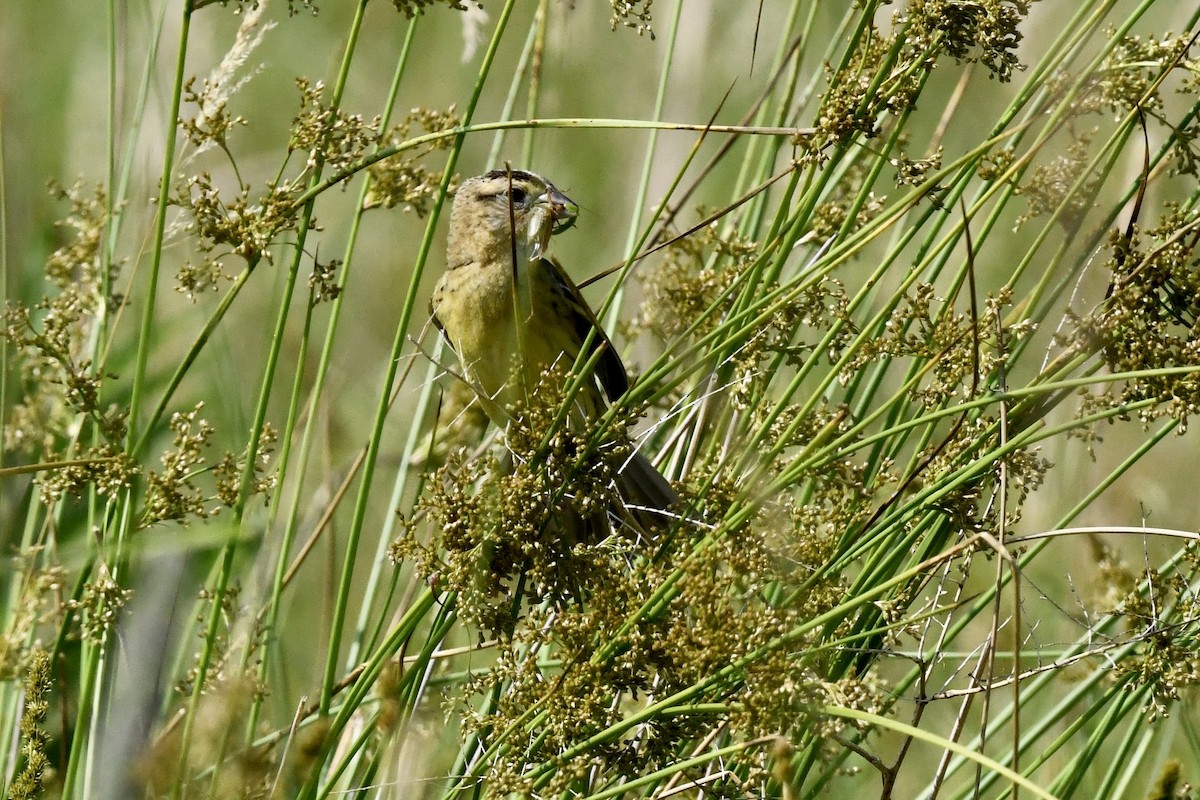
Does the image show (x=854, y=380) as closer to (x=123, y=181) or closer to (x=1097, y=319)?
(x=1097, y=319)

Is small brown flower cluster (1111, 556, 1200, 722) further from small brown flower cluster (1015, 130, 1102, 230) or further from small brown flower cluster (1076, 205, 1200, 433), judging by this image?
small brown flower cluster (1015, 130, 1102, 230)

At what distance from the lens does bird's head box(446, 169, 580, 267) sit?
10.6ft

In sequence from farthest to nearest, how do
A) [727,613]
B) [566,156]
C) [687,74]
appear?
[566,156] < [687,74] < [727,613]

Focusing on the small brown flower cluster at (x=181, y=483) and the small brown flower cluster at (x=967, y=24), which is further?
the small brown flower cluster at (x=181, y=483)

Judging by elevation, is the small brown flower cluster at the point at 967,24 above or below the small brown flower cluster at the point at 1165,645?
above

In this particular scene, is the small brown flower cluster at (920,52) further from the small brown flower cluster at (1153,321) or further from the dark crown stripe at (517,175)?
the dark crown stripe at (517,175)

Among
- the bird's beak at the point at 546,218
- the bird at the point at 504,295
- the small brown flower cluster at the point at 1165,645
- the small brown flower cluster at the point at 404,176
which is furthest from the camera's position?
the bird at the point at 504,295

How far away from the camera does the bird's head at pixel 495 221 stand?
10.6ft


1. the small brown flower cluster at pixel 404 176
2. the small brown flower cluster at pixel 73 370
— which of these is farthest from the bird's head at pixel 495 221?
the small brown flower cluster at pixel 73 370

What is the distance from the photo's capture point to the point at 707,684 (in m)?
1.72

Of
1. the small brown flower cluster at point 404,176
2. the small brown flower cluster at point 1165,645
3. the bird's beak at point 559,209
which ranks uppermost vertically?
the small brown flower cluster at point 404,176

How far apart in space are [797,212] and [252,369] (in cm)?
301

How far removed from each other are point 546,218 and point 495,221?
0.64 meters

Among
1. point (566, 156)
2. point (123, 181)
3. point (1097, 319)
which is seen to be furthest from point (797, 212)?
point (566, 156)
